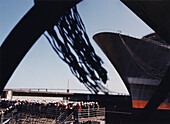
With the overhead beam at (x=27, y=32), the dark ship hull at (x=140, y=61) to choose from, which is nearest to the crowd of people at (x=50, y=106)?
the dark ship hull at (x=140, y=61)

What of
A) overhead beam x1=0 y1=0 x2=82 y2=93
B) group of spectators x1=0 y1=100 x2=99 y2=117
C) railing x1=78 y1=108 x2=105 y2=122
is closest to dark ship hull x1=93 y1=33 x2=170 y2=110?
railing x1=78 y1=108 x2=105 y2=122

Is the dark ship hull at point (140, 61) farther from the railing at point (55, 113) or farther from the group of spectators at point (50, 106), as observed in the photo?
the group of spectators at point (50, 106)

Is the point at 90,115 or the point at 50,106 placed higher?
the point at 50,106

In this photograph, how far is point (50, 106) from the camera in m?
15.2

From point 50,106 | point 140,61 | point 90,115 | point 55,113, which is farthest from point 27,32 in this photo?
point 140,61

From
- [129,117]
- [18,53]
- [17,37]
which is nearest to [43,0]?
[17,37]

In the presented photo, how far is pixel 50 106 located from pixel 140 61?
539 inches

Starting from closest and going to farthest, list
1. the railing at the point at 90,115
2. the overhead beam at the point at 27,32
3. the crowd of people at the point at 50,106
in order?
the overhead beam at the point at 27,32
the crowd of people at the point at 50,106
the railing at the point at 90,115

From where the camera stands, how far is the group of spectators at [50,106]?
13250 mm

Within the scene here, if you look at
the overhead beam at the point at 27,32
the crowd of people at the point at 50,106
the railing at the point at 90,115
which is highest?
the overhead beam at the point at 27,32

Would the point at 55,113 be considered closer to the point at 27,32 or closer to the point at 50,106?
the point at 50,106

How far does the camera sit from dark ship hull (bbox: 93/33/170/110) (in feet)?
70.0

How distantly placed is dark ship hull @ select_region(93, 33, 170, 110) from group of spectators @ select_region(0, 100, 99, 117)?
8.80 m

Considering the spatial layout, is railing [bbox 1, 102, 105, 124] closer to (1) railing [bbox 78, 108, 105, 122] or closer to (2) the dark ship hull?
(1) railing [bbox 78, 108, 105, 122]
